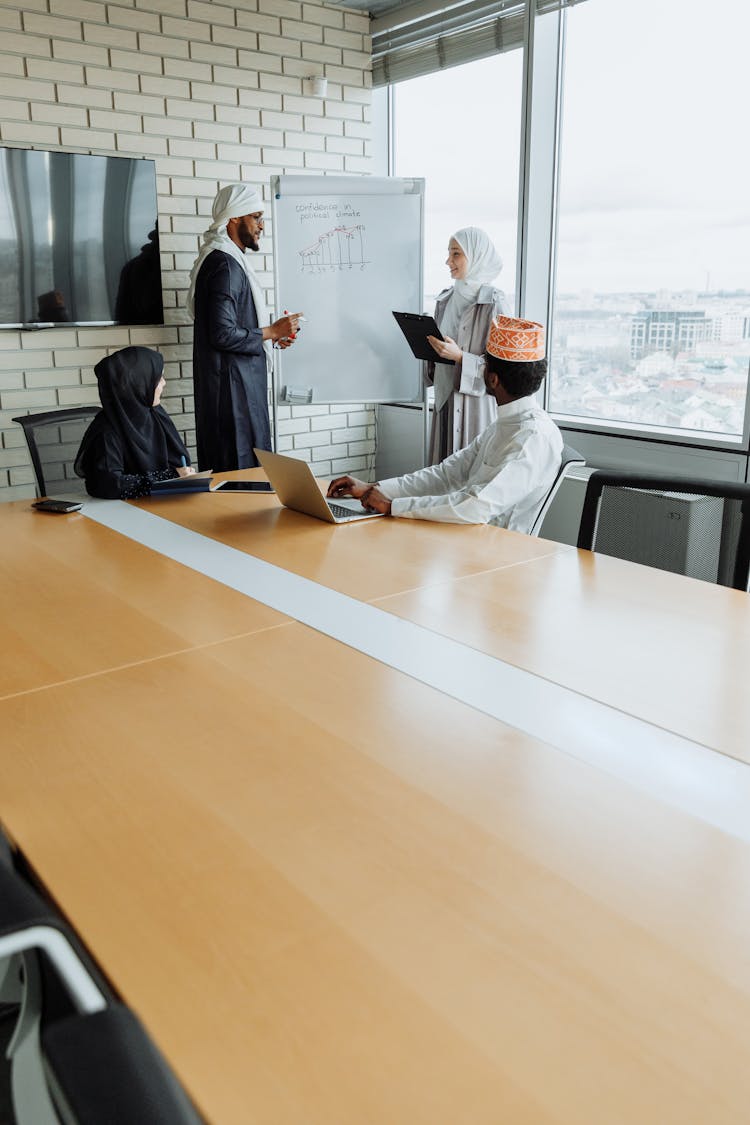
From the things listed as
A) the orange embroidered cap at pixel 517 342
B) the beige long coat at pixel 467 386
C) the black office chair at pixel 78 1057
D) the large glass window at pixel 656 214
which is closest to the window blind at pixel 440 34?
the large glass window at pixel 656 214

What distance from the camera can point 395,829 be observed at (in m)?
1.05

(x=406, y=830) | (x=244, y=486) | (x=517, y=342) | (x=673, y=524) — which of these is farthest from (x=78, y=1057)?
(x=244, y=486)

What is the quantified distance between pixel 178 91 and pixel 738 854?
4.47 meters

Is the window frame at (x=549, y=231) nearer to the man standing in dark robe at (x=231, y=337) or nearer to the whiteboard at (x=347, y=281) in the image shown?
the whiteboard at (x=347, y=281)

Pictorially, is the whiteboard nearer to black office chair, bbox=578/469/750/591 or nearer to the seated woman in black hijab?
the seated woman in black hijab

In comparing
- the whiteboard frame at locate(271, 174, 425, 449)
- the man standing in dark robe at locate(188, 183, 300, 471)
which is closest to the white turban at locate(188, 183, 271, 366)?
the man standing in dark robe at locate(188, 183, 300, 471)

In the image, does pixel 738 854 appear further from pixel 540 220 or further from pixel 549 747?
pixel 540 220

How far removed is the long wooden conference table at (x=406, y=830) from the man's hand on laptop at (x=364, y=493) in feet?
1.97

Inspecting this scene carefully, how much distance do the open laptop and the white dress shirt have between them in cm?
A: 12

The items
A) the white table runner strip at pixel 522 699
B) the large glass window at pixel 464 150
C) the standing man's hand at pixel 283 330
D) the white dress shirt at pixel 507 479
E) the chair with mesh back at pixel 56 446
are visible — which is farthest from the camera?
the large glass window at pixel 464 150

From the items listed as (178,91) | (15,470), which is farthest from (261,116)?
(15,470)

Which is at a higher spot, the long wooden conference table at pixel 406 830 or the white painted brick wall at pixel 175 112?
the white painted brick wall at pixel 175 112

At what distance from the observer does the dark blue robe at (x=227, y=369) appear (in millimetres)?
4004

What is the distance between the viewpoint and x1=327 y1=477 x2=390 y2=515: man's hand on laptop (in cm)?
255
